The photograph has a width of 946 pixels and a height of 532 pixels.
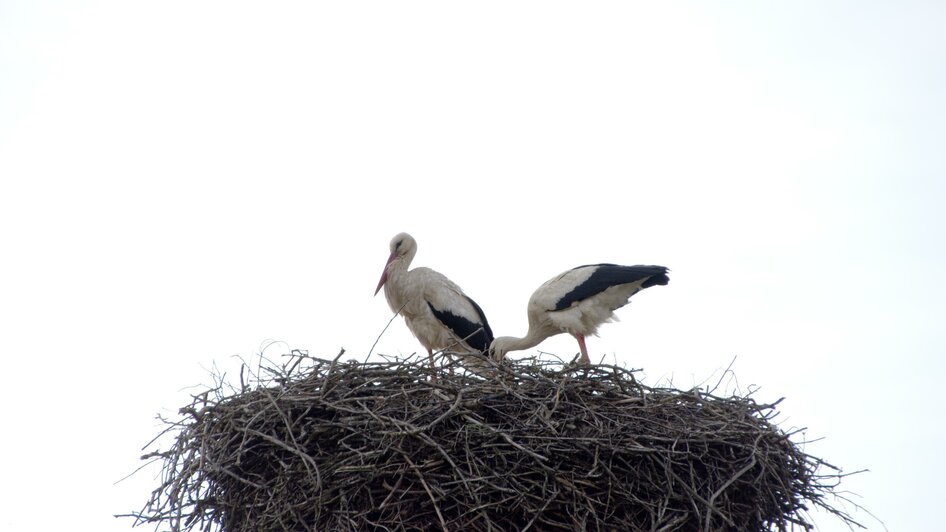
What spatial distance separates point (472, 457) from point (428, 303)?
326cm

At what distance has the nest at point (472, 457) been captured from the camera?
4.75m

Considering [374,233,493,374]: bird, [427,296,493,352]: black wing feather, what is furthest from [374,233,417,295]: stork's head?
[427,296,493,352]: black wing feather

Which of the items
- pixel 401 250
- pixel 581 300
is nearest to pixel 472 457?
pixel 581 300

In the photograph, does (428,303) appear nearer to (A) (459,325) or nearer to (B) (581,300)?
(A) (459,325)

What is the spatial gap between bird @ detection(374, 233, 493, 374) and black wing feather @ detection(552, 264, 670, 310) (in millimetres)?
817

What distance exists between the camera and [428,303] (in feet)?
26.1

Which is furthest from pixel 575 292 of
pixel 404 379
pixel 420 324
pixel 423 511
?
pixel 423 511

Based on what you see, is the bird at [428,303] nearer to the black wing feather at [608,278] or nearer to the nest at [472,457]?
the black wing feather at [608,278]

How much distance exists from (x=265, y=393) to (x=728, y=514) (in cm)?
213

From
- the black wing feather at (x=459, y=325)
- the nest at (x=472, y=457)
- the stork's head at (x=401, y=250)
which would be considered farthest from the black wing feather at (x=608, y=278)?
the nest at (x=472, y=457)

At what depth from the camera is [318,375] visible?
5238 mm

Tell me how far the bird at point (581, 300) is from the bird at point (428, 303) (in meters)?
0.50

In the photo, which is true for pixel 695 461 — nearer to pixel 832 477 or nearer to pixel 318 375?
pixel 832 477

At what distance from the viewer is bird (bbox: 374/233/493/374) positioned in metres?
7.93
